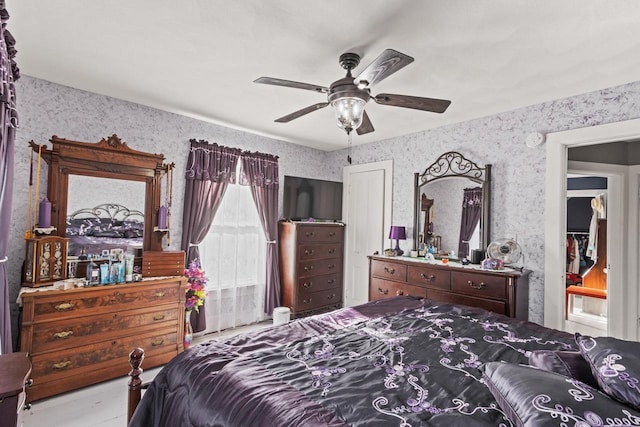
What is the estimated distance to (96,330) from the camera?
2625 millimetres

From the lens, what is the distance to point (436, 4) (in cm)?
167

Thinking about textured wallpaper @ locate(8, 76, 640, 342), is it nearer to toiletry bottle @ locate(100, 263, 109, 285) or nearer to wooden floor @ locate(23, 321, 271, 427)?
toiletry bottle @ locate(100, 263, 109, 285)

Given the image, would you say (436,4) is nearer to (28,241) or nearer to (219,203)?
(219,203)

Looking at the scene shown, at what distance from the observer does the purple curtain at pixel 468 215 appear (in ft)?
11.4

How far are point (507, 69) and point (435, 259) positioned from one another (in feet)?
6.74

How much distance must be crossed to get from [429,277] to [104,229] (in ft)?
10.7

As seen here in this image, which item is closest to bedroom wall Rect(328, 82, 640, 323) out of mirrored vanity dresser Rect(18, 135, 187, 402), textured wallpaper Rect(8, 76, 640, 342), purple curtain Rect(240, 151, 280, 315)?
textured wallpaper Rect(8, 76, 640, 342)

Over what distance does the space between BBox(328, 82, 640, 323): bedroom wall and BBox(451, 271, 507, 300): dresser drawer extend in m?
0.46

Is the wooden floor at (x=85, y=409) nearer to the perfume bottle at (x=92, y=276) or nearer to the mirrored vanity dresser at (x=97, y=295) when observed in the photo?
the mirrored vanity dresser at (x=97, y=295)

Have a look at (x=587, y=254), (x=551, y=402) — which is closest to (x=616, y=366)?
(x=551, y=402)

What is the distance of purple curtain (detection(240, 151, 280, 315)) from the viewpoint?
4227 mm

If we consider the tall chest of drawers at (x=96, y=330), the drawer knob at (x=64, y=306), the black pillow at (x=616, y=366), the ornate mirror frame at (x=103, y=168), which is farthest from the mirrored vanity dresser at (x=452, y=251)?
the drawer knob at (x=64, y=306)

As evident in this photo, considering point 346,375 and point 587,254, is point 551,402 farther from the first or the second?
point 587,254

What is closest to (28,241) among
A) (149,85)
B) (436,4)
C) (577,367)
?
(149,85)
